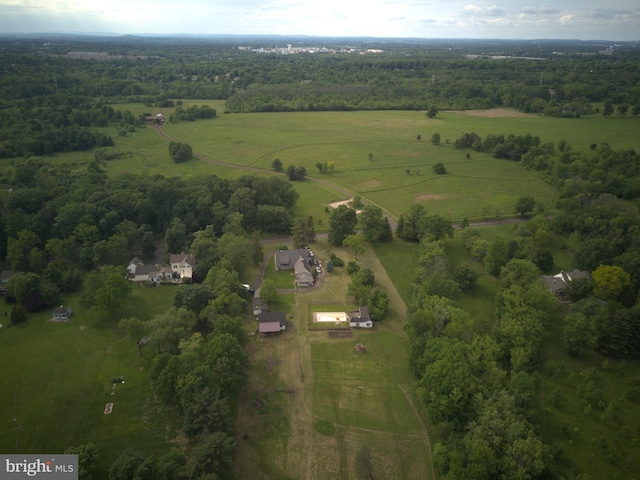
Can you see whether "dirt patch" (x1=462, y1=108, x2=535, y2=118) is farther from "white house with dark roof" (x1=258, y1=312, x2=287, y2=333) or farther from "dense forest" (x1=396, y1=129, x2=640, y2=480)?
"white house with dark roof" (x1=258, y1=312, x2=287, y2=333)

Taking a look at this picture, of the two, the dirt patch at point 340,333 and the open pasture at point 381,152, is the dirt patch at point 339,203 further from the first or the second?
the dirt patch at point 340,333

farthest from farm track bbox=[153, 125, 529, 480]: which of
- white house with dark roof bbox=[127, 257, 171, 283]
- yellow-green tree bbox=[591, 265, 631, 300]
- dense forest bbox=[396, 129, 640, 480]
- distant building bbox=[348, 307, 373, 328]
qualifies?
yellow-green tree bbox=[591, 265, 631, 300]

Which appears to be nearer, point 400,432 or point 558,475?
point 558,475

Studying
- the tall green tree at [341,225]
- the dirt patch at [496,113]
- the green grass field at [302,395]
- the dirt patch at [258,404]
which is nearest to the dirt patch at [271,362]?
the green grass field at [302,395]

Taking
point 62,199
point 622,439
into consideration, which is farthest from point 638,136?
point 62,199

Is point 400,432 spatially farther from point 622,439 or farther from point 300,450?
point 622,439
